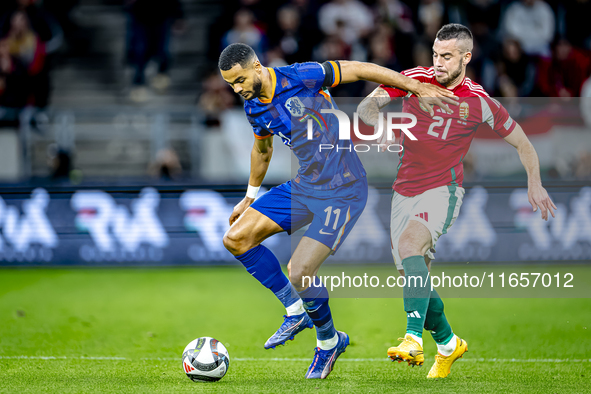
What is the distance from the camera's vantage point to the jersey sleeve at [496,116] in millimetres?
4668

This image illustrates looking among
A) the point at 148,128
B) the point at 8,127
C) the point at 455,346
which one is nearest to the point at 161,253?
the point at 148,128

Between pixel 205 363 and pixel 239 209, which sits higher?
pixel 239 209

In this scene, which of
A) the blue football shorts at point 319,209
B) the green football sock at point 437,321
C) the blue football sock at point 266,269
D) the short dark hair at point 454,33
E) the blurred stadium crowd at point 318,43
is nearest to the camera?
the short dark hair at point 454,33

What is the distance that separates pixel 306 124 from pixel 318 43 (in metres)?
6.61

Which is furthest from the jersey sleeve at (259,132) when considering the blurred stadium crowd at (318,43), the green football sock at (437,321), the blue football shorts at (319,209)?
the blurred stadium crowd at (318,43)

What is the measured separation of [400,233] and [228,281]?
4.63 meters

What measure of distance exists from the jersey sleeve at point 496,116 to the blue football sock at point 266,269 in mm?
1747

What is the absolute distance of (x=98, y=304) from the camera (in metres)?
7.52

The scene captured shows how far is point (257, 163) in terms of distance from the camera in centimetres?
515

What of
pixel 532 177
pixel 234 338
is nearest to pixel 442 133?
pixel 532 177

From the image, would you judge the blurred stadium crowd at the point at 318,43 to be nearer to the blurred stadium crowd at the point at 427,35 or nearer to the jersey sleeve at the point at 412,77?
the blurred stadium crowd at the point at 427,35

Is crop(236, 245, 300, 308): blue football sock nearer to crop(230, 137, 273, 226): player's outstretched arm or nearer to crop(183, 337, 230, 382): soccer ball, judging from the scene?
crop(230, 137, 273, 226): player's outstretched arm

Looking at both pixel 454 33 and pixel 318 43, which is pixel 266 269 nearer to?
pixel 454 33

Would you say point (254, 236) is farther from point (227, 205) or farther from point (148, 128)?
point (148, 128)
